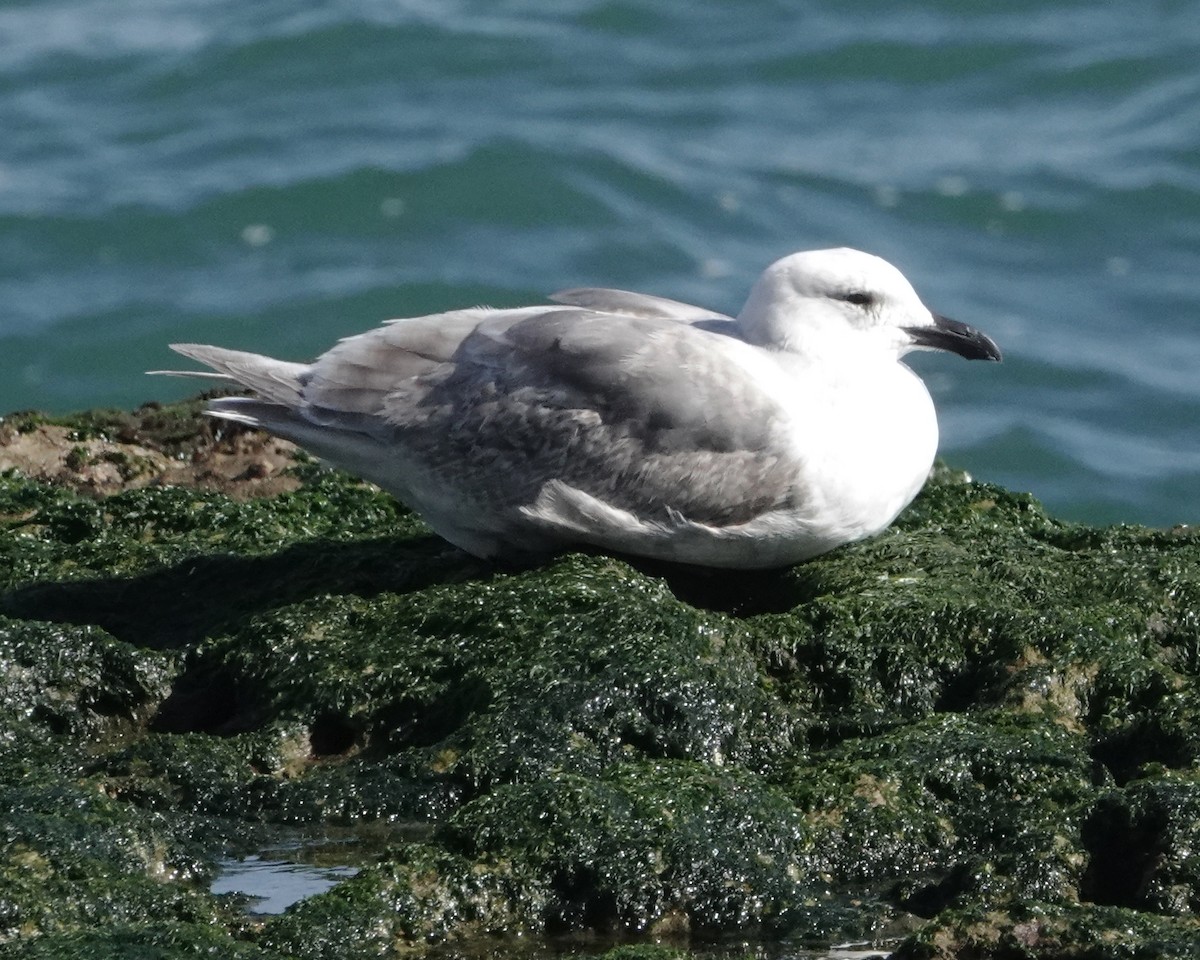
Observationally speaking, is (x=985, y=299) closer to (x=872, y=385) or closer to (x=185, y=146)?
(x=185, y=146)

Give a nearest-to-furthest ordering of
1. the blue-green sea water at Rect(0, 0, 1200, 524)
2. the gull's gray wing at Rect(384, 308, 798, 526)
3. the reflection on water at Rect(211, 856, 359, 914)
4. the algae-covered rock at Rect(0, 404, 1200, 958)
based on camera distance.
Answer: the algae-covered rock at Rect(0, 404, 1200, 958) < the reflection on water at Rect(211, 856, 359, 914) < the gull's gray wing at Rect(384, 308, 798, 526) < the blue-green sea water at Rect(0, 0, 1200, 524)

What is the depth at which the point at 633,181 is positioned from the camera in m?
17.5

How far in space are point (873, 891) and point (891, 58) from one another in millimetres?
16021

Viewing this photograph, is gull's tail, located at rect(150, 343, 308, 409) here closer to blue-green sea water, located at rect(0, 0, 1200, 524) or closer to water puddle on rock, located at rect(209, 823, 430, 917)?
water puddle on rock, located at rect(209, 823, 430, 917)

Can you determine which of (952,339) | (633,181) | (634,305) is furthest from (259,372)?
(633,181)

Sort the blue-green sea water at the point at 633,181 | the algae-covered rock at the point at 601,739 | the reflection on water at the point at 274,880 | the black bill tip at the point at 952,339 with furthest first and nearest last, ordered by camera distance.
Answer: the blue-green sea water at the point at 633,181 < the black bill tip at the point at 952,339 < the reflection on water at the point at 274,880 < the algae-covered rock at the point at 601,739

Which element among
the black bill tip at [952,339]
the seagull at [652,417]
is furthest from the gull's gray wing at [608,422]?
the black bill tip at [952,339]

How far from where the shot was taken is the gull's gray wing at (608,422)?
5.92 metres

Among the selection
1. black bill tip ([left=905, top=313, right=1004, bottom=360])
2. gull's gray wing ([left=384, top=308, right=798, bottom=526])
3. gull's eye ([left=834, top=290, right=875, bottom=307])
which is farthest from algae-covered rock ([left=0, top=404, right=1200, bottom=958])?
gull's eye ([left=834, top=290, right=875, bottom=307])

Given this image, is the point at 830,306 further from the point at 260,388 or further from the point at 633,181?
the point at 633,181

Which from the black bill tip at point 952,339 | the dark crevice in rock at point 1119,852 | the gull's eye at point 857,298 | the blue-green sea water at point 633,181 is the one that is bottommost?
the dark crevice in rock at point 1119,852

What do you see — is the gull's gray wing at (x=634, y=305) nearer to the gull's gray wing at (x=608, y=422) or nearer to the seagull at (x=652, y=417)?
the seagull at (x=652, y=417)

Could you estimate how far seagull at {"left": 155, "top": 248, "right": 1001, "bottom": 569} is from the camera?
5.93 m

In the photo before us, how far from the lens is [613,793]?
439cm
